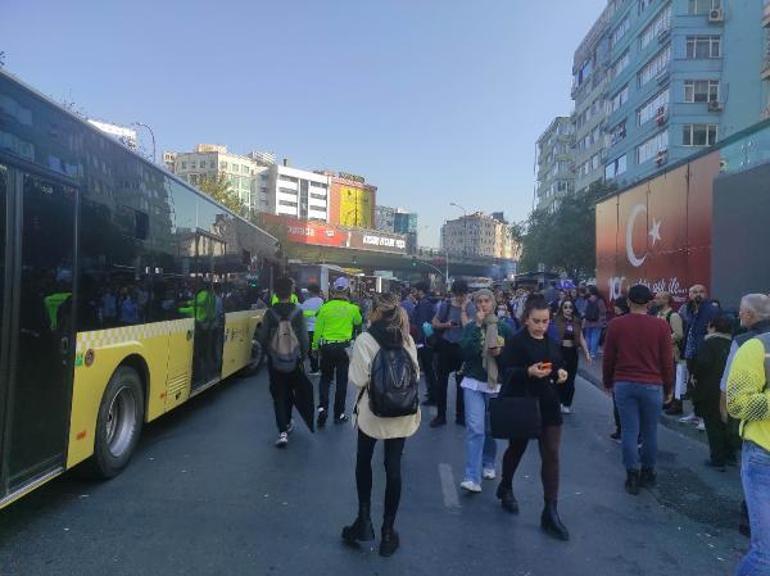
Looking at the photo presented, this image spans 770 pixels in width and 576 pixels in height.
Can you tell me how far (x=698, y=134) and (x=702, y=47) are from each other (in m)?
6.39

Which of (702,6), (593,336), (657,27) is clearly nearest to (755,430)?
(593,336)

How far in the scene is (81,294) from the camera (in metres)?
5.02

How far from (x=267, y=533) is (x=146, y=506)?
3.76ft

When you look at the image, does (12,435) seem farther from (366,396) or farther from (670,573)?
(670,573)

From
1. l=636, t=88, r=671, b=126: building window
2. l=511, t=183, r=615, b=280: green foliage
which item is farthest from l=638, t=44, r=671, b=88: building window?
l=511, t=183, r=615, b=280: green foliage

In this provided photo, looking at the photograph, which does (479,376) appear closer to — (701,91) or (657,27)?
(701,91)

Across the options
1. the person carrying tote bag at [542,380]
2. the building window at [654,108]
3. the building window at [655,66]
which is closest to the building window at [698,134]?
the building window at [654,108]

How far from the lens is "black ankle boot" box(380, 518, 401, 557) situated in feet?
14.0

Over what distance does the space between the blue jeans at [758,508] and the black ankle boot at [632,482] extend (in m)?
2.52

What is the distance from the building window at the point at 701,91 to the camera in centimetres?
4741

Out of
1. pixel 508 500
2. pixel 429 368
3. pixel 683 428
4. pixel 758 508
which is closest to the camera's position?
pixel 758 508

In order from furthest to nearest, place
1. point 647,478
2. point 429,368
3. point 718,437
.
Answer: point 429,368 → point 718,437 → point 647,478

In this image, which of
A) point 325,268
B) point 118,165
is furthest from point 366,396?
point 325,268

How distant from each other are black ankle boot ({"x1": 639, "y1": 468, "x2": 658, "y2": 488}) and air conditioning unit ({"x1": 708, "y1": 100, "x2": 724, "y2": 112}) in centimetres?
4847
